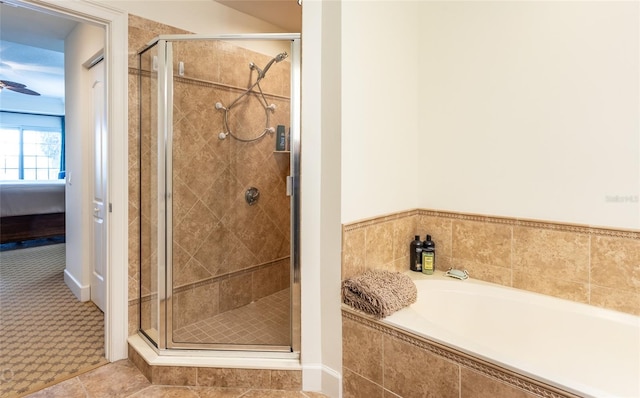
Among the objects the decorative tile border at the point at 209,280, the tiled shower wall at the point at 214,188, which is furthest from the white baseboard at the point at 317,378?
the decorative tile border at the point at 209,280

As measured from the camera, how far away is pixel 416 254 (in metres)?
2.23

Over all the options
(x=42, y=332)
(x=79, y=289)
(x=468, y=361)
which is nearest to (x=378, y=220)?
(x=468, y=361)

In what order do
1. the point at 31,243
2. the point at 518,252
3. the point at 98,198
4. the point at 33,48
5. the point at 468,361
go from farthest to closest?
the point at 31,243 → the point at 33,48 → the point at 98,198 → the point at 518,252 → the point at 468,361

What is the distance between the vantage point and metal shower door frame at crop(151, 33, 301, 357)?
1846 millimetres

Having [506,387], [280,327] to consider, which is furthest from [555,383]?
[280,327]

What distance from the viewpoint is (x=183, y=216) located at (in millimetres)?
2207

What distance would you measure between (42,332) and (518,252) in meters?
→ 3.16

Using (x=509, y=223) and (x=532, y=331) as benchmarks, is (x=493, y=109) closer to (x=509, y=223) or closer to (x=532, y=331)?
(x=509, y=223)

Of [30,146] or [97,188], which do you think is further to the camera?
[30,146]

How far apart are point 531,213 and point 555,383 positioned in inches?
38.8

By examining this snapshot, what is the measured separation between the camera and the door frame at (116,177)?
2.02 m

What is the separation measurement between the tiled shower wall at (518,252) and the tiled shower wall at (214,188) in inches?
20.3

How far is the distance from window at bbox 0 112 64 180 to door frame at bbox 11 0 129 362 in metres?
7.10

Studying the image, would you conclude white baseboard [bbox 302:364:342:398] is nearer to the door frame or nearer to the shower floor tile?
the shower floor tile
